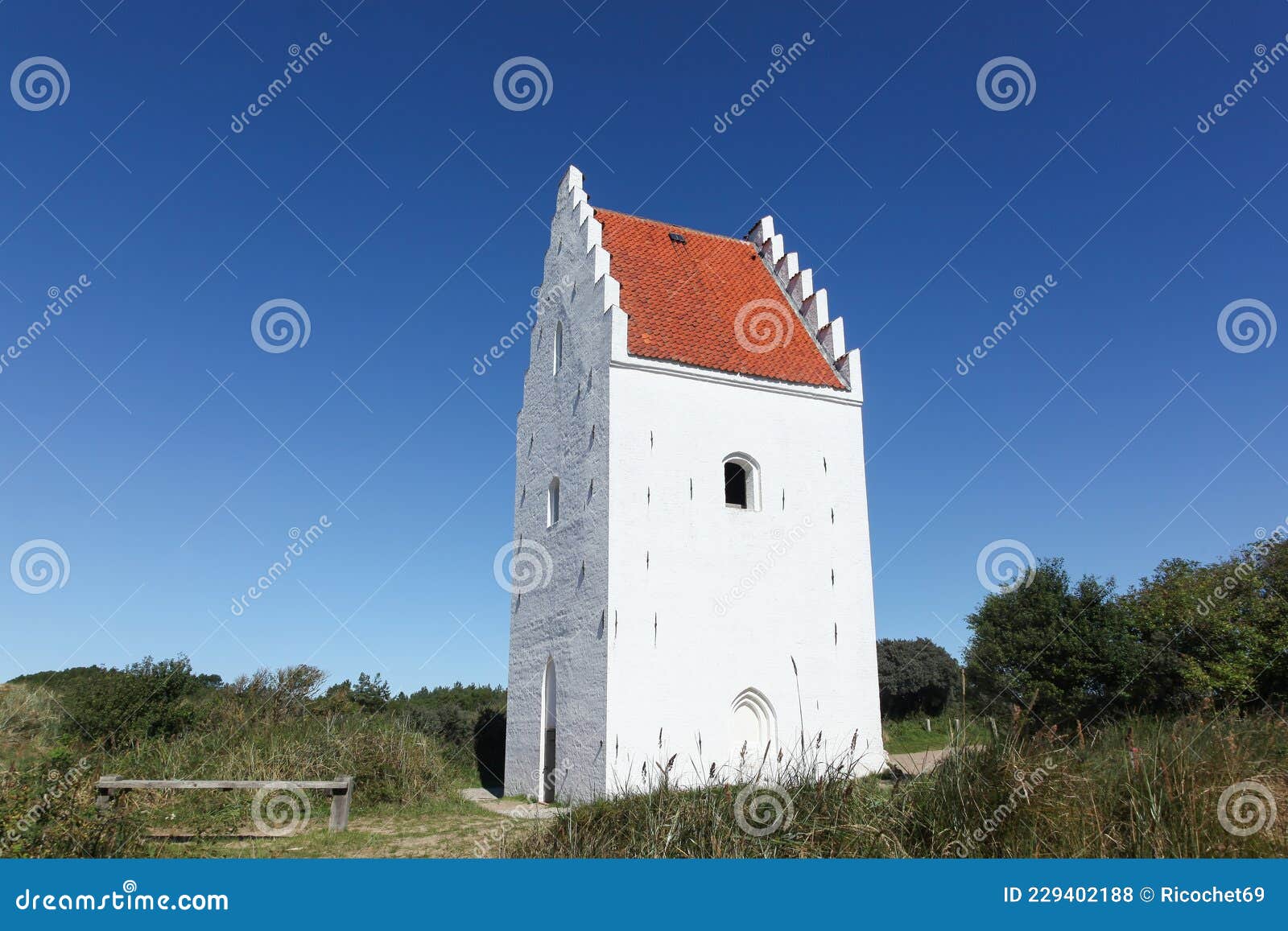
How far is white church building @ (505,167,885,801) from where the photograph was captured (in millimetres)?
13875

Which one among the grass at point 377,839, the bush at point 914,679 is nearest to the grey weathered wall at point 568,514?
the grass at point 377,839

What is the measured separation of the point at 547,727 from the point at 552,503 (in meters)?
4.67

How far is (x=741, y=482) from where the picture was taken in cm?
1630

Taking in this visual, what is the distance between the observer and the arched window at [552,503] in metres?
17.2

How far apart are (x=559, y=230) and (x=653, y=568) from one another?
8.99 m

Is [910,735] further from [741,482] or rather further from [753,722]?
[741,482]

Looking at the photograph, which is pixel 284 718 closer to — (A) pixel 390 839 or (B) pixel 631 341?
(A) pixel 390 839

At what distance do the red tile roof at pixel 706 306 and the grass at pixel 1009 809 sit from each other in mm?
9515

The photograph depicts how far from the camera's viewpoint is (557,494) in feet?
56.8

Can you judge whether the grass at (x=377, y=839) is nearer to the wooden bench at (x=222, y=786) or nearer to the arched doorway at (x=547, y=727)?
the wooden bench at (x=222, y=786)

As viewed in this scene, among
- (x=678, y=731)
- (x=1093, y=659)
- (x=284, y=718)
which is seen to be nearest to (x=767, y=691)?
(x=678, y=731)

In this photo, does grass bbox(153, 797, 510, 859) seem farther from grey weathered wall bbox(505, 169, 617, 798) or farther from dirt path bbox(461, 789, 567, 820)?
grey weathered wall bbox(505, 169, 617, 798)

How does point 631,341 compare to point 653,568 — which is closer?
point 653,568

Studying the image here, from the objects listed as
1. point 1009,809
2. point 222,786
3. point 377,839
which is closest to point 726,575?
point 377,839
